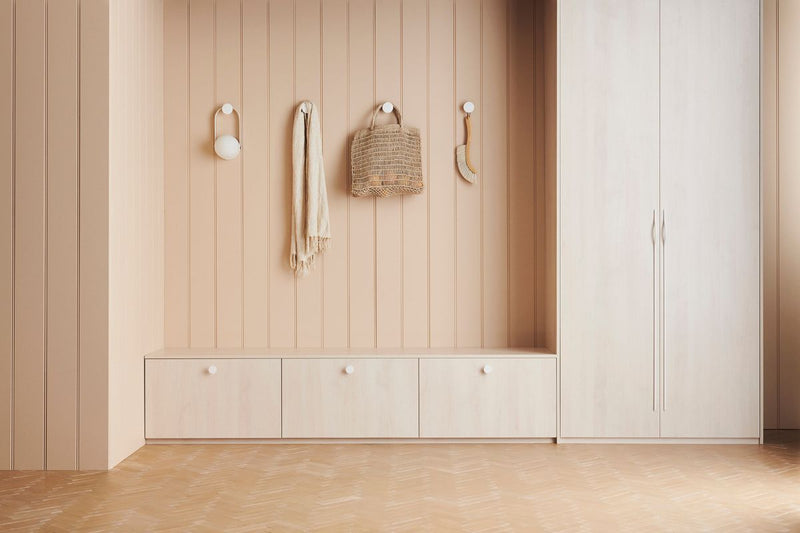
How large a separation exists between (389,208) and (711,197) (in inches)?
69.3

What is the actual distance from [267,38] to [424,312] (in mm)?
1842

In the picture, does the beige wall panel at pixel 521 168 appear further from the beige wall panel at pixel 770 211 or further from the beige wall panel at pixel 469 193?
the beige wall panel at pixel 770 211

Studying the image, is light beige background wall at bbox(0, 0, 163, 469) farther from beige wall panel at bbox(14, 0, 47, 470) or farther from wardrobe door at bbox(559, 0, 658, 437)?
wardrobe door at bbox(559, 0, 658, 437)

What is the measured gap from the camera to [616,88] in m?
3.69

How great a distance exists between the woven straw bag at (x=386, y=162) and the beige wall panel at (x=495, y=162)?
1.42ft

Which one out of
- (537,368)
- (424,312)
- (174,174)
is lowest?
(537,368)

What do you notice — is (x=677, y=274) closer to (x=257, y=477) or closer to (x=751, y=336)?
(x=751, y=336)

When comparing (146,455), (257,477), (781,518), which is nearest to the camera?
(781,518)

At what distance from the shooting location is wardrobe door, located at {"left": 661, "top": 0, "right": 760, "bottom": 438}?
3656 mm

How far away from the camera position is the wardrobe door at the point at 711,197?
366cm

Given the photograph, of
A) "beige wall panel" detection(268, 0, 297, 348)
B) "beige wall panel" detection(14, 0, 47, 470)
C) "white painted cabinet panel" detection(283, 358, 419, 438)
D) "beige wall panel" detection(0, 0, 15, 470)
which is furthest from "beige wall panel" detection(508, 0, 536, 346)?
"beige wall panel" detection(0, 0, 15, 470)

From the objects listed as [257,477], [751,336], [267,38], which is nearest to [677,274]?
[751,336]

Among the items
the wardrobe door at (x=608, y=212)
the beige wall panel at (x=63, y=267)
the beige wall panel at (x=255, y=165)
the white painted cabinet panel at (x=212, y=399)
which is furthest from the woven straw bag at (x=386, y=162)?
the beige wall panel at (x=63, y=267)

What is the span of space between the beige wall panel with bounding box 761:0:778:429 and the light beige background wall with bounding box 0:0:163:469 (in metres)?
3.57
